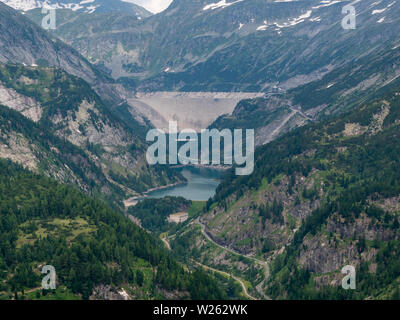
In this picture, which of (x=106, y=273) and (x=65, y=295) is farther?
(x=106, y=273)

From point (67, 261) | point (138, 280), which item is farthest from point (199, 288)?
point (67, 261)

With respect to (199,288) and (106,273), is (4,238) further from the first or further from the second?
(199,288)

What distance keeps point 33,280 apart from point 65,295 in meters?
9.36
